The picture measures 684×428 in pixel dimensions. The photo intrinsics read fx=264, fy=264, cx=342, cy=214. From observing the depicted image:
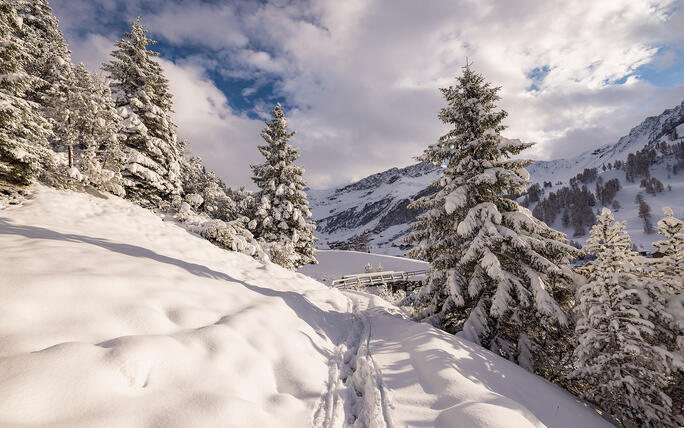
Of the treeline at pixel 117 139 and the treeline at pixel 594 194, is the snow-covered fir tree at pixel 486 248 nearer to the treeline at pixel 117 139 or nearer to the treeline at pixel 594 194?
the treeline at pixel 117 139

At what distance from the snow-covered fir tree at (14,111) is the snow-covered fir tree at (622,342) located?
17.5 m

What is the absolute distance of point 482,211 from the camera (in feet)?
27.6

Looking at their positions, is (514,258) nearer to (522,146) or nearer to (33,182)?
(522,146)

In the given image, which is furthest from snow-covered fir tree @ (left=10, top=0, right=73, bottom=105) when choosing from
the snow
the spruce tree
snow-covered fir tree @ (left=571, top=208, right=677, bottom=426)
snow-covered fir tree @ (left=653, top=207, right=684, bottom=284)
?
the snow

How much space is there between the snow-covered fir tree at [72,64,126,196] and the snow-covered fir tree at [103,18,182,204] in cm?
97

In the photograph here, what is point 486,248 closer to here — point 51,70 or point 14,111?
point 14,111

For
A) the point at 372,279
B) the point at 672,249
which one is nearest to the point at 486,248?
the point at 672,249

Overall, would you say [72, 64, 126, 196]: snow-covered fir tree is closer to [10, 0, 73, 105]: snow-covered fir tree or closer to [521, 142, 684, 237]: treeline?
[10, 0, 73, 105]: snow-covered fir tree

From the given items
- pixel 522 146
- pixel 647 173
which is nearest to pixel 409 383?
pixel 522 146

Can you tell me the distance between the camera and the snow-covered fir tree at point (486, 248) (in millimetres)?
7805

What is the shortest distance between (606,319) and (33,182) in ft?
64.2

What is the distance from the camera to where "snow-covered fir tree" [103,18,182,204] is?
15492mm

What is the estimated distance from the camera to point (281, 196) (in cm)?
1864

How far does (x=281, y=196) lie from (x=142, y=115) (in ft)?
Answer: 32.2
